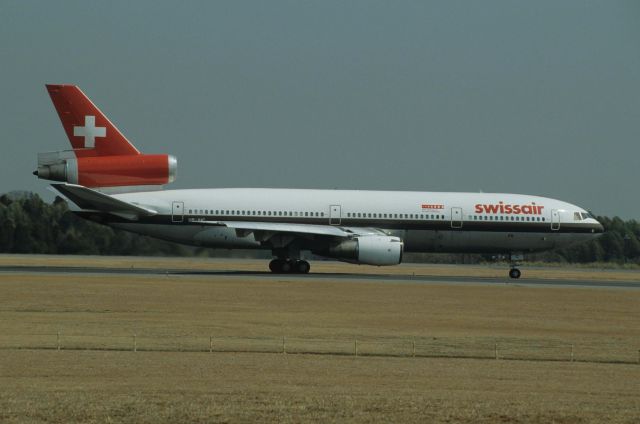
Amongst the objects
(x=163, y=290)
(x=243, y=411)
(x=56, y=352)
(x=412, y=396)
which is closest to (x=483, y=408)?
(x=412, y=396)

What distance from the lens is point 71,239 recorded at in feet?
238

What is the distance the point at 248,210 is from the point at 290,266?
3370mm

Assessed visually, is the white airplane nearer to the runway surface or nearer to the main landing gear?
the main landing gear

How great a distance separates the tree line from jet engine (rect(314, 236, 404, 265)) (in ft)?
37.9

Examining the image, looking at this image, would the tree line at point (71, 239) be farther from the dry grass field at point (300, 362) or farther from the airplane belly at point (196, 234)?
the dry grass field at point (300, 362)

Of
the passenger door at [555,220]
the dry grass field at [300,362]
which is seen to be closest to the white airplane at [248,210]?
the passenger door at [555,220]

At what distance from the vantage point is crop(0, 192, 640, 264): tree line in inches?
2437

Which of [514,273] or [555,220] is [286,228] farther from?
[555,220]

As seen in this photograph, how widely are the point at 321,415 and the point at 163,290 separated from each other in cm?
2396

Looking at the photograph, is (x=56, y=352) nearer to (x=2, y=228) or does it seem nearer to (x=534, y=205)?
(x=534, y=205)

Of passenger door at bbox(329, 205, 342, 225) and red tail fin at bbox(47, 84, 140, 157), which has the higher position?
red tail fin at bbox(47, 84, 140, 157)

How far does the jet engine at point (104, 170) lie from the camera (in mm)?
48031

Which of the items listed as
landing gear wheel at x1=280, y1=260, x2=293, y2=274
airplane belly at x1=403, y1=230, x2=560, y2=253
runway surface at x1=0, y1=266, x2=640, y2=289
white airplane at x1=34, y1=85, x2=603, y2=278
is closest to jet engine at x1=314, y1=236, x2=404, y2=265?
white airplane at x1=34, y1=85, x2=603, y2=278

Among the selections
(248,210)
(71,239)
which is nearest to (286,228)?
(248,210)
